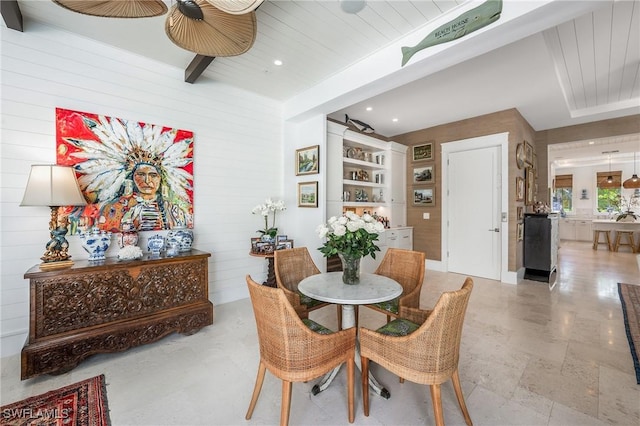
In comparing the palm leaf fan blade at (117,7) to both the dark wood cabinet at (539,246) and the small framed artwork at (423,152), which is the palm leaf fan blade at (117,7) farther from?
the dark wood cabinet at (539,246)

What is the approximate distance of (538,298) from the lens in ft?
12.5

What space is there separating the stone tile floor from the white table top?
0.72 m

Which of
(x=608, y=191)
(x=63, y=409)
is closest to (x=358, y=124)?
(x=63, y=409)

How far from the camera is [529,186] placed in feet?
17.5

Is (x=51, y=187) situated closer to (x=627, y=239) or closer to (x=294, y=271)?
(x=294, y=271)

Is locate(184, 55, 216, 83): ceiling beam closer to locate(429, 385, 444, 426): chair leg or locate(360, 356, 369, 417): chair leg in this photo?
locate(360, 356, 369, 417): chair leg

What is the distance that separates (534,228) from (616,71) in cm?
257

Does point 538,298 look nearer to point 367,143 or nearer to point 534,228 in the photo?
point 534,228

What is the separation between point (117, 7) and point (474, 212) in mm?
5438

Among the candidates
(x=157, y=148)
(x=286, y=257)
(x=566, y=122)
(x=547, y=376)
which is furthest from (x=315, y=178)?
(x=566, y=122)

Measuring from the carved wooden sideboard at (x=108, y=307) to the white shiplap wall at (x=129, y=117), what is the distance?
58 cm

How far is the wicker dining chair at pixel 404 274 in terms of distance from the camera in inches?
90.2

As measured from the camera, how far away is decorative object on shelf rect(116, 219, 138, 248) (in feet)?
9.05

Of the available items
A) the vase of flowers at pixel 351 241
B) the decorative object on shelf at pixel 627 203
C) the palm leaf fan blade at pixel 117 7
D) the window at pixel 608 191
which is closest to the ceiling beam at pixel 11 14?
the palm leaf fan blade at pixel 117 7
